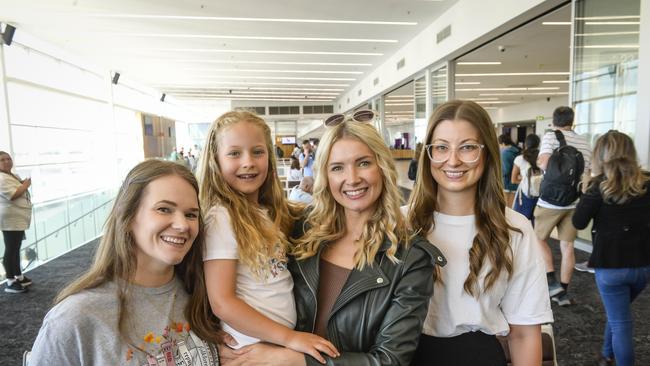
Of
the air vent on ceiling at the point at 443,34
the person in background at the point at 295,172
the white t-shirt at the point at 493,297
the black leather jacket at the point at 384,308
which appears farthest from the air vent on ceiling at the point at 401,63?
the black leather jacket at the point at 384,308

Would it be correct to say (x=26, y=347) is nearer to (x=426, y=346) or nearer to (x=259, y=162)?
(x=259, y=162)

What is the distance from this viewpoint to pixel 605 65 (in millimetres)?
4160

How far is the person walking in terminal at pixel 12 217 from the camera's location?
441cm

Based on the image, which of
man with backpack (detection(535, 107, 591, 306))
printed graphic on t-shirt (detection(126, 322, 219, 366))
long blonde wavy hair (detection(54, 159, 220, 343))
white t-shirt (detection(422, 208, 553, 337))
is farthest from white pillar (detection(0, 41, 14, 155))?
man with backpack (detection(535, 107, 591, 306))

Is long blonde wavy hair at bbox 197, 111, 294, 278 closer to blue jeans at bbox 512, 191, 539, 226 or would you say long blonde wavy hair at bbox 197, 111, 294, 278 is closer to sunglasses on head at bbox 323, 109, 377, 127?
sunglasses on head at bbox 323, 109, 377, 127

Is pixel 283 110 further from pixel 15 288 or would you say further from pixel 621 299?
pixel 621 299

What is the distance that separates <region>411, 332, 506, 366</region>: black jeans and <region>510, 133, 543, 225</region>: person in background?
4026 millimetres

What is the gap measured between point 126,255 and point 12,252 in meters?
4.78

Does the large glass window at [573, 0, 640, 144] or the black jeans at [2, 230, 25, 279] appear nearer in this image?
the large glass window at [573, 0, 640, 144]

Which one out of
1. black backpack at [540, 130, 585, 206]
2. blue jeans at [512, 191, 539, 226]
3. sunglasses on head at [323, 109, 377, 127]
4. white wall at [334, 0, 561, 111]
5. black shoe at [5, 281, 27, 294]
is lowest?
black shoe at [5, 281, 27, 294]

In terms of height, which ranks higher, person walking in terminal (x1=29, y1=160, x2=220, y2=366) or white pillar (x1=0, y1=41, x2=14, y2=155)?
white pillar (x1=0, y1=41, x2=14, y2=155)

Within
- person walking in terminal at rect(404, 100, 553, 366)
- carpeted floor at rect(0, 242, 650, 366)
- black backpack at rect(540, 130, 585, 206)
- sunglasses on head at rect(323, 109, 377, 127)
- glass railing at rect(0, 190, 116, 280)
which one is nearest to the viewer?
person walking in terminal at rect(404, 100, 553, 366)

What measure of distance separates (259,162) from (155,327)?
0.66m

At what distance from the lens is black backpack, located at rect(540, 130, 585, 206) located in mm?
3402
